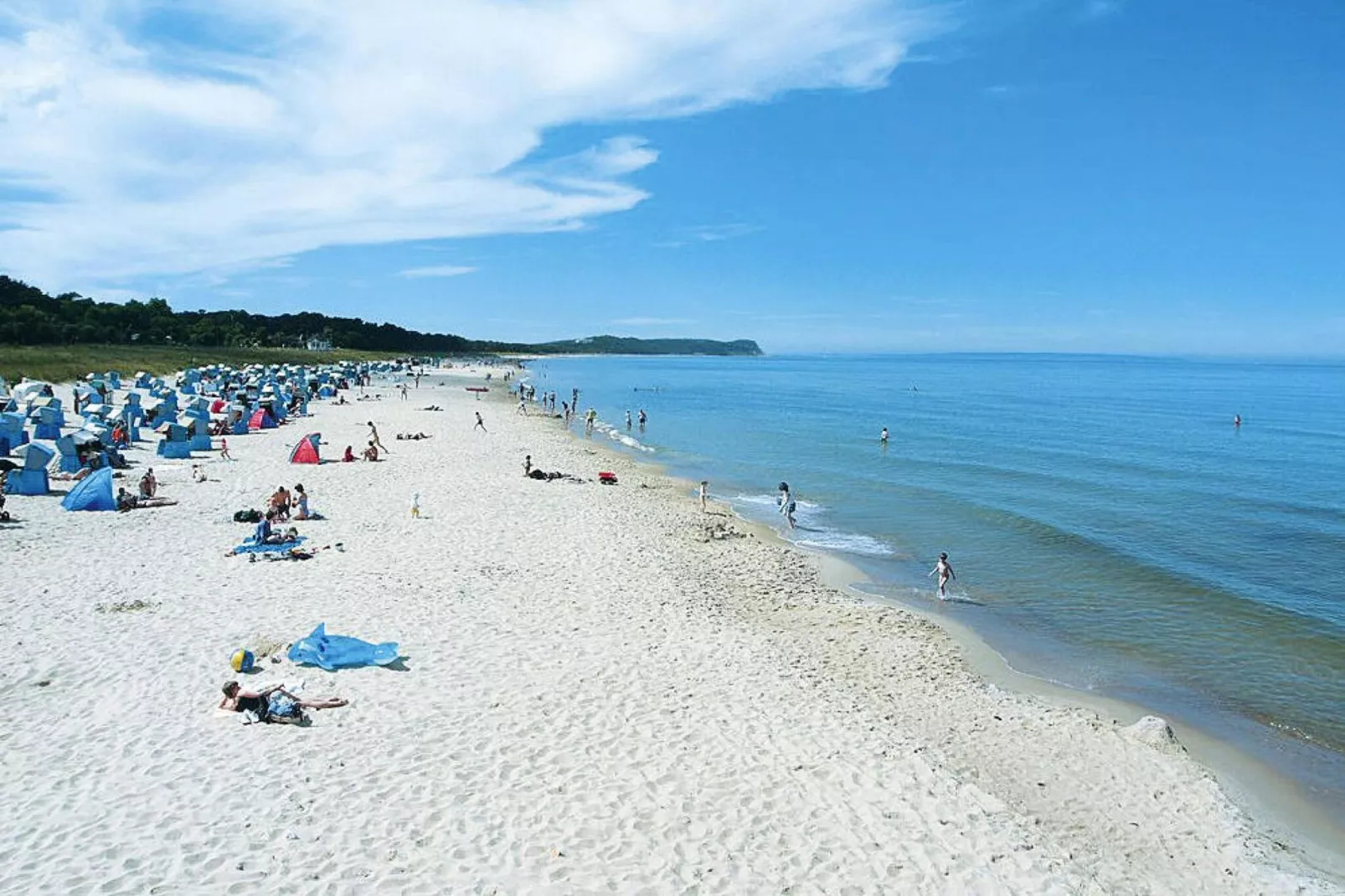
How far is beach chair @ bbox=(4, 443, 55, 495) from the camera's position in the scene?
2020cm

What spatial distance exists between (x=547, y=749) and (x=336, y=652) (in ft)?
11.9

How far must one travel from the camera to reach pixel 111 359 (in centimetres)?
6347

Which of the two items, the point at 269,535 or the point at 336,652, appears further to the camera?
the point at 269,535

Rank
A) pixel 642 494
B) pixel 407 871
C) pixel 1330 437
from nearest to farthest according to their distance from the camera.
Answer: pixel 407 871, pixel 642 494, pixel 1330 437

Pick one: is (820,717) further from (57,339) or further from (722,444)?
(57,339)

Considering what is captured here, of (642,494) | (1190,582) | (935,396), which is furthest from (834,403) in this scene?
(1190,582)

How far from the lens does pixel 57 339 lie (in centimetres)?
7225

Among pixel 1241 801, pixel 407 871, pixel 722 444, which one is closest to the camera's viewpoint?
pixel 407 871

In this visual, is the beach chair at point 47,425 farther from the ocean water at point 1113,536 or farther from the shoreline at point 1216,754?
the shoreline at point 1216,754

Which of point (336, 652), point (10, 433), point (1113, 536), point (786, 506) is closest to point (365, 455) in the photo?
point (10, 433)

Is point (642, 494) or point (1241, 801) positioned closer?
point (1241, 801)

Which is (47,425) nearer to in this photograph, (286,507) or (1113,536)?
(286,507)

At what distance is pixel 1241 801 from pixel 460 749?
8923 mm

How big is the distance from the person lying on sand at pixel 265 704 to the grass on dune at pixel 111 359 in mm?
46085
